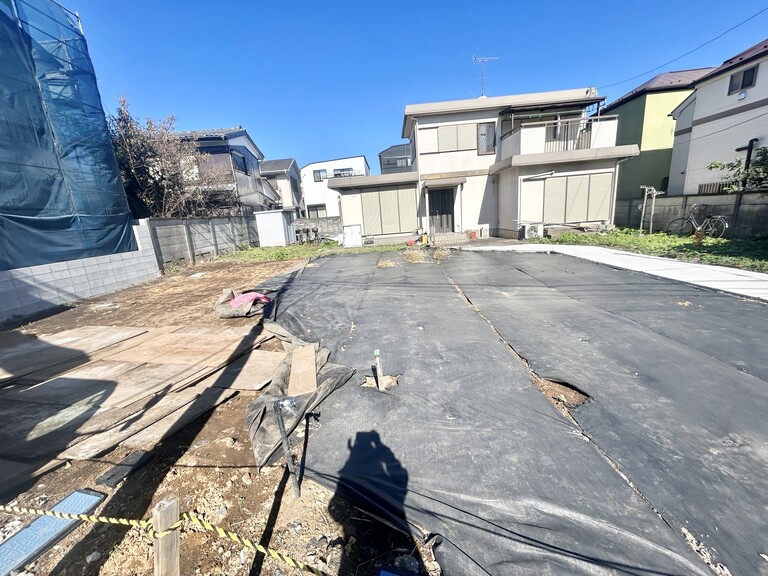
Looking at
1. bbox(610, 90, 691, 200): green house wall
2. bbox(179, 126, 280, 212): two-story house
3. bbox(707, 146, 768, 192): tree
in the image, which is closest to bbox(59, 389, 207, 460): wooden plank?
bbox(707, 146, 768, 192): tree

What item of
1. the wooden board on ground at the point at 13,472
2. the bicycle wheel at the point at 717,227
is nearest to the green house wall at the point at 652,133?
the bicycle wheel at the point at 717,227

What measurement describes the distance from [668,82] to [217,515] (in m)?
22.8

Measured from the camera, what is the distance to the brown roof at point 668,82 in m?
14.4

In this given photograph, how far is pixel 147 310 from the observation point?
579 centimetres

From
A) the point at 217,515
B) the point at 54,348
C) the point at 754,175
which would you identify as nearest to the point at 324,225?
the point at 54,348

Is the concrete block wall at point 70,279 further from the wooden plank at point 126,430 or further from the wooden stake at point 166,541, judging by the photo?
the wooden stake at point 166,541

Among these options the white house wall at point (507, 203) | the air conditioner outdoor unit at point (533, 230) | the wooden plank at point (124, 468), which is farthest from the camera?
the white house wall at point (507, 203)

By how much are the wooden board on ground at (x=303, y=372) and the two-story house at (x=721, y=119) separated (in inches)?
578

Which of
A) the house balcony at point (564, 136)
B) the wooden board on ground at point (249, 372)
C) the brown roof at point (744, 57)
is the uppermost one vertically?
the brown roof at point (744, 57)

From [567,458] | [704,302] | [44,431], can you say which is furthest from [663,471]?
[44,431]

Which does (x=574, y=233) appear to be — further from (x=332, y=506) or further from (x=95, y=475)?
(x=95, y=475)

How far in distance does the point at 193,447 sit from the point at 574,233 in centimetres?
1202

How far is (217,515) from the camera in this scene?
170 centimetres

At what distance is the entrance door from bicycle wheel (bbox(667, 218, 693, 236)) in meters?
7.52
